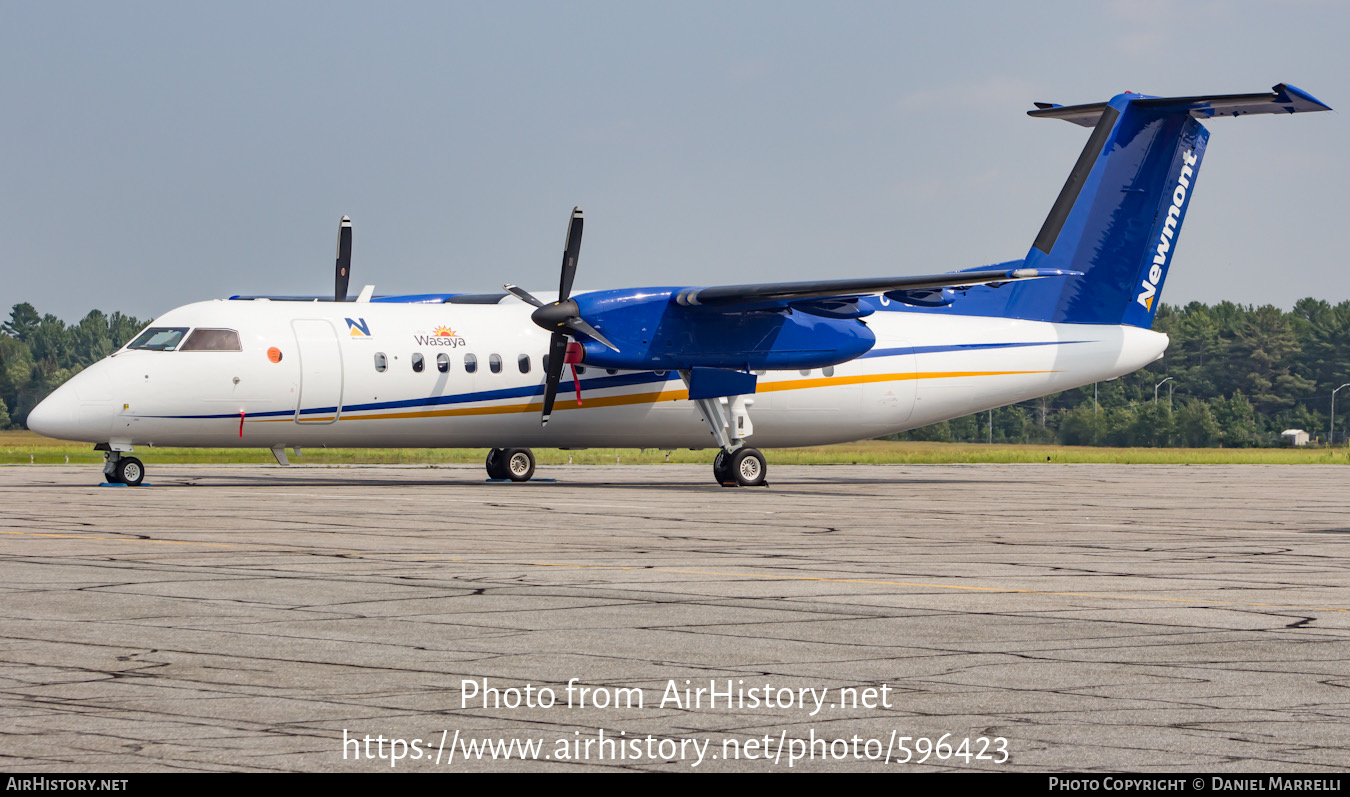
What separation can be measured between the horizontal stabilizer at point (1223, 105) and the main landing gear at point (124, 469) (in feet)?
77.9

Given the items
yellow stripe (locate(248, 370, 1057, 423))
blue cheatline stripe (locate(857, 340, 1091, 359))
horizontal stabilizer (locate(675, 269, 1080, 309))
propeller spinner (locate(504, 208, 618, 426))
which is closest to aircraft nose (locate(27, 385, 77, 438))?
yellow stripe (locate(248, 370, 1057, 423))

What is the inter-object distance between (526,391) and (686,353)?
3423 mm

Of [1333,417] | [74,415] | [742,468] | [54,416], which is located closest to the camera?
[54,416]

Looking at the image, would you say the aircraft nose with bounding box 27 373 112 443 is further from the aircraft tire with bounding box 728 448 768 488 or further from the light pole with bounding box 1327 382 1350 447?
the light pole with bounding box 1327 382 1350 447

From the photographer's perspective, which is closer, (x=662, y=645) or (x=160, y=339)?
(x=662, y=645)

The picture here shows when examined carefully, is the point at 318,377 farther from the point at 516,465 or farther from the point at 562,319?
the point at 516,465

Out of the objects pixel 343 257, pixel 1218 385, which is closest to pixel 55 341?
pixel 1218 385

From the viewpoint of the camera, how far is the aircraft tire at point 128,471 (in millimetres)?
25734

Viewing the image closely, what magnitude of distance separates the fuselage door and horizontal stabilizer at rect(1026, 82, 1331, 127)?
19.7 meters

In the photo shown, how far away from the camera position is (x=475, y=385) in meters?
27.4

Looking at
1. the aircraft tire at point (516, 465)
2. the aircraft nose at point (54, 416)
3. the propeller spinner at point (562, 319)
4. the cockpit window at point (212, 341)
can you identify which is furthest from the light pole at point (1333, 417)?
the aircraft nose at point (54, 416)

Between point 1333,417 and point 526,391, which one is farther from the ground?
point 1333,417
